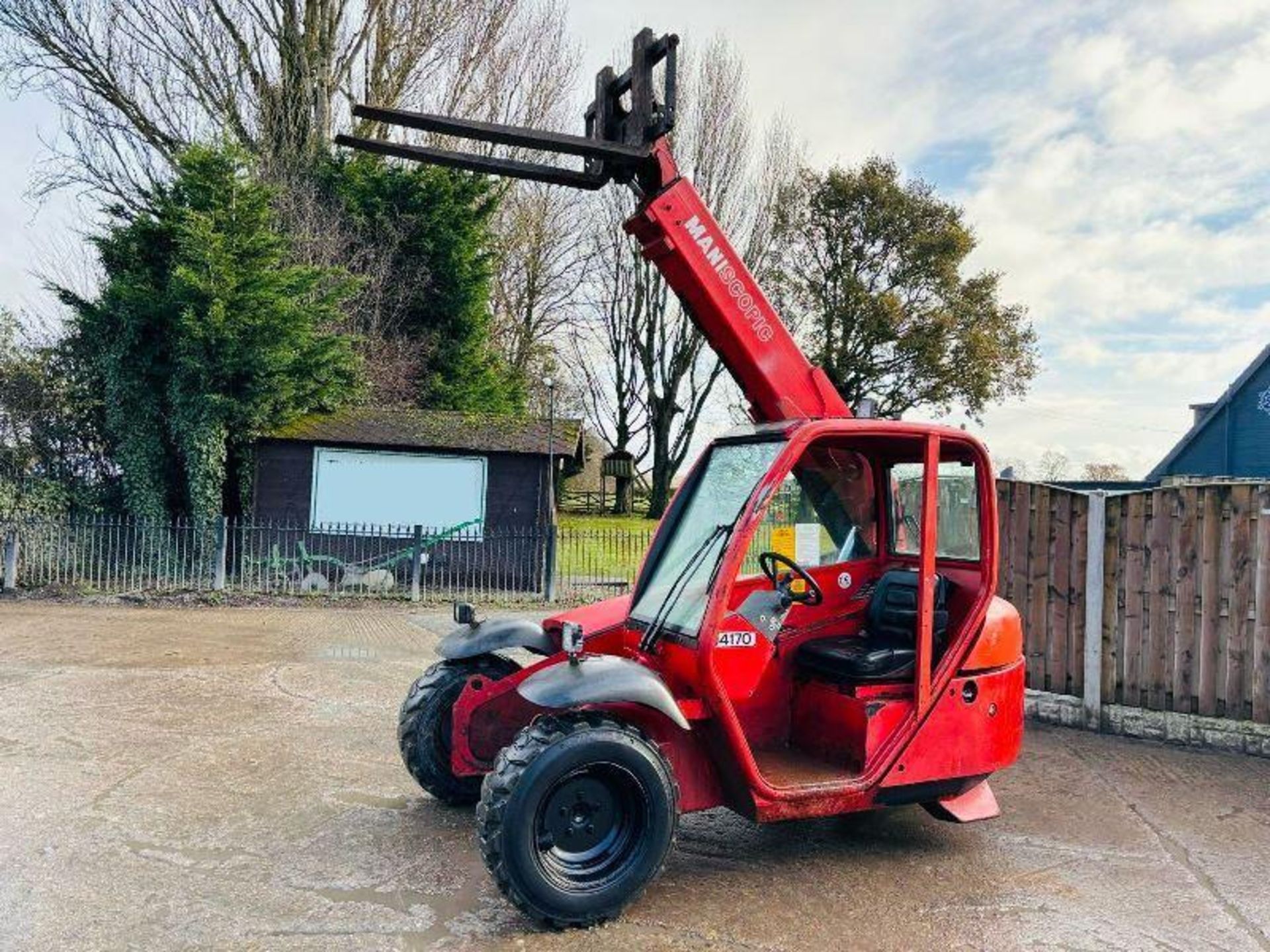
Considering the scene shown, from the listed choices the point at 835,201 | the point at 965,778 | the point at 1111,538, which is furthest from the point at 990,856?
the point at 835,201

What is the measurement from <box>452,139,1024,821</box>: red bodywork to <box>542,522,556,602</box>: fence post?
9.33m

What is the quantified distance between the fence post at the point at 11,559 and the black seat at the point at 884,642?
12894mm

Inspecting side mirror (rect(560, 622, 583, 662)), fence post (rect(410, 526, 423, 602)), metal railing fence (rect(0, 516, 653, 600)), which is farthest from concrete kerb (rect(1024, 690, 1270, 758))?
fence post (rect(410, 526, 423, 602))

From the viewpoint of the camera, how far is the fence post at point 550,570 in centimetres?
1460

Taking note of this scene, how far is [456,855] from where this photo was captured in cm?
451

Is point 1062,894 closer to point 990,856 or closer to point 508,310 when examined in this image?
point 990,856

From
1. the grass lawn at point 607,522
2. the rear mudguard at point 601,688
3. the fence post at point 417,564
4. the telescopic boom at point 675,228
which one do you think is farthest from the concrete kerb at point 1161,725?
the grass lawn at point 607,522

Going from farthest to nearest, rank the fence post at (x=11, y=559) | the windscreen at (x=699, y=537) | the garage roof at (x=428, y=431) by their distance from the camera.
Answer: the garage roof at (x=428, y=431)
the fence post at (x=11, y=559)
the windscreen at (x=699, y=537)

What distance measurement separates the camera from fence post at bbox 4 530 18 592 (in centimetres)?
1348

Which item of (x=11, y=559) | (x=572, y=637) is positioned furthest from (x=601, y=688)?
(x=11, y=559)

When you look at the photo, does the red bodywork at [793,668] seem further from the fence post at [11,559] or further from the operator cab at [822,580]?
the fence post at [11,559]

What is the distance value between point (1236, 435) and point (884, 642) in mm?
22050

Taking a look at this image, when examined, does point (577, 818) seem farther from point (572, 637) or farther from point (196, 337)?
point (196, 337)

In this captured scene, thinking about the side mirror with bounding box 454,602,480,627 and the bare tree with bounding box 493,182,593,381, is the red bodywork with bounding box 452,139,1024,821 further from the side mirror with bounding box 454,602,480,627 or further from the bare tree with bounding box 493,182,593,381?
the bare tree with bounding box 493,182,593,381
